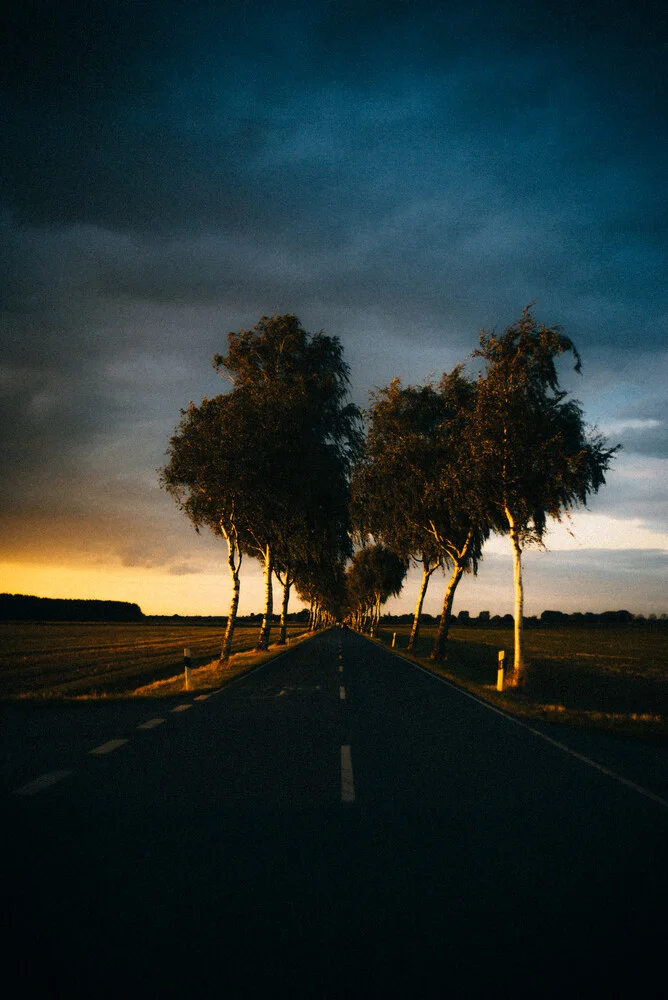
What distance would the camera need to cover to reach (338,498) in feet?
95.0

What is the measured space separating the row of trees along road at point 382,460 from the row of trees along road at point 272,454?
6cm

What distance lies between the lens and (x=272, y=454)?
2362 cm

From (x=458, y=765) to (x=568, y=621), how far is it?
4962 inches

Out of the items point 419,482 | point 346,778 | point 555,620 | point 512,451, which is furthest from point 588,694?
point 555,620

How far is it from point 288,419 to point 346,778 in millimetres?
18415

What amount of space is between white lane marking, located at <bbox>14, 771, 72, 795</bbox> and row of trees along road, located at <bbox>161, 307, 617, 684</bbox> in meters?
13.6

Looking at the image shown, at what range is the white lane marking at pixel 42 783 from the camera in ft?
19.7

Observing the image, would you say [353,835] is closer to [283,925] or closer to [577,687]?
[283,925]

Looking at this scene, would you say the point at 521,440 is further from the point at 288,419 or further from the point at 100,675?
the point at 100,675

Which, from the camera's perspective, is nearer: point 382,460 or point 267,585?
point 382,460

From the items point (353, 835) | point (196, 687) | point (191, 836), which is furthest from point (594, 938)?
point (196, 687)

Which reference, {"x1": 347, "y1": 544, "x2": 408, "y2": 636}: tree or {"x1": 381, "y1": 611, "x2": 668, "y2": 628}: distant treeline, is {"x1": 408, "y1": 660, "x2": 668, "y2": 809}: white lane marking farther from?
{"x1": 381, "y1": 611, "x2": 668, "y2": 628}: distant treeline

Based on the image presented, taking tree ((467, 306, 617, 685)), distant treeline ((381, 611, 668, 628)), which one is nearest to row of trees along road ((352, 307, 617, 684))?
tree ((467, 306, 617, 685))

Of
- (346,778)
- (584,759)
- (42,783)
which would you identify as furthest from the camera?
(584,759)
